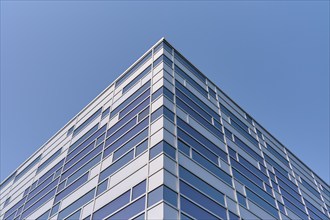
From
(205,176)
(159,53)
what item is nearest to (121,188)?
(205,176)

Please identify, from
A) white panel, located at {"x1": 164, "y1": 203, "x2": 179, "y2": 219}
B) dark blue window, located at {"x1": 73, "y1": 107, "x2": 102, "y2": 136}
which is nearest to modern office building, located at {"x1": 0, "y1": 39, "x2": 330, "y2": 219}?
white panel, located at {"x1": 164, "y1": 203, "x2": 179, "y2": 219}

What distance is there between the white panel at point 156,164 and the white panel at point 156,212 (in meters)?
2.05

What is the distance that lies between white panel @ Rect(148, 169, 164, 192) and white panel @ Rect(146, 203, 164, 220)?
3.58ft

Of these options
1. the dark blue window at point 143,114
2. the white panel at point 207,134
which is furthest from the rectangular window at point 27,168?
the white panel at point 207,134

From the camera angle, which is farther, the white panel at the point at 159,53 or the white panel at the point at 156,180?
the white panel at the point at 159,53

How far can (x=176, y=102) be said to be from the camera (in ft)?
65.5

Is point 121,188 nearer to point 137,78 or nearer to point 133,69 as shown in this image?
point 137,78

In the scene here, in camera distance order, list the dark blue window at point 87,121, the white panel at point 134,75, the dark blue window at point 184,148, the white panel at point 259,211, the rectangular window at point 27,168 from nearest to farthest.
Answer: the dark blue window at point 184,148 < the white panel at point 259,211 < the white panel at point 134,75 < the dark blue window at point 87,121 < the rectangular window at point 27,168

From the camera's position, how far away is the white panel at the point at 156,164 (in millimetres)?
14784

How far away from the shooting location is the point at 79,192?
19438mm

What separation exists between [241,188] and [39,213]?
14454 millimetres

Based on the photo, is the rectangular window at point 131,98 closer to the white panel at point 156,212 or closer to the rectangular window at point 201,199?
→ the rectangular window at point 201,199

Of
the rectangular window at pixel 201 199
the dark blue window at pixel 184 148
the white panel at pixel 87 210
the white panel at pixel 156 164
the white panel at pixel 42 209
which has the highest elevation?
the dark blue window at pixel 184 148

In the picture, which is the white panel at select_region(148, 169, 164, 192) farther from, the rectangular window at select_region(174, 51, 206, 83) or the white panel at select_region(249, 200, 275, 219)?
the rectangular window at select_region(174, 51, 206, 83)
